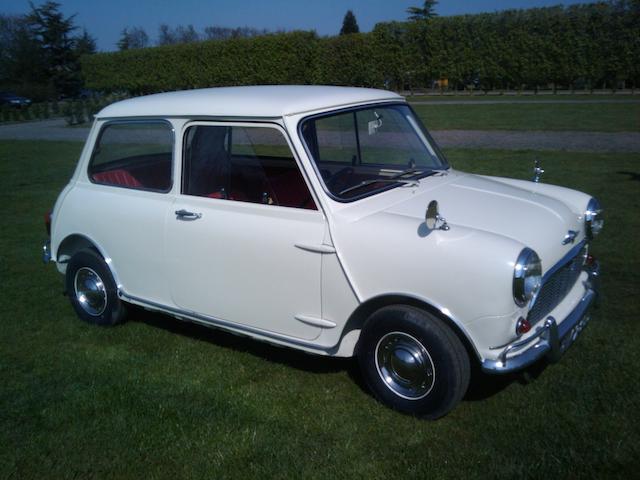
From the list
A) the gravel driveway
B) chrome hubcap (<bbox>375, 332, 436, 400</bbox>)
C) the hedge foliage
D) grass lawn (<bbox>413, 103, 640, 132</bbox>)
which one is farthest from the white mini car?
the hedge foliage

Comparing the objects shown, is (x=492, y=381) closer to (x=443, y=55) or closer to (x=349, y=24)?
(x=443, y=55)

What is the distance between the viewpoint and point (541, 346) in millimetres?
3045

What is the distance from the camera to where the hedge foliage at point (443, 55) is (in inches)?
1137

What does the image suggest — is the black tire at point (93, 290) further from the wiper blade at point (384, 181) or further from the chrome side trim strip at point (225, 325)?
the wiper blade at point (384, 181)

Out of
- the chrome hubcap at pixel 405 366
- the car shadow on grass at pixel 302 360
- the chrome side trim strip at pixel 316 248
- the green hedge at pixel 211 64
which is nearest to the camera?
the chrome hubcap at pixel 405 366

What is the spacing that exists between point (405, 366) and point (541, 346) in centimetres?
69

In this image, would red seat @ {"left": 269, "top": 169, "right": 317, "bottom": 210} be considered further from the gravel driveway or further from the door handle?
the gravel driveway

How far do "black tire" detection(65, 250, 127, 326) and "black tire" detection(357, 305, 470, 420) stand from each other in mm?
2146

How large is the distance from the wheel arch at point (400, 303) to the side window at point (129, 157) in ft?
5.86

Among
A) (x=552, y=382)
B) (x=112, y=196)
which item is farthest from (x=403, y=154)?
(x=112, y=196)

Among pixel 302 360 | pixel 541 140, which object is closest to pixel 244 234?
pixel 302 360

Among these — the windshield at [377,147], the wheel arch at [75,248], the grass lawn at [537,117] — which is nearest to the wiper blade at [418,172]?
the windshield at [377,147]

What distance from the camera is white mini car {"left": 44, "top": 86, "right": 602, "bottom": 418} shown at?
3.02 metres

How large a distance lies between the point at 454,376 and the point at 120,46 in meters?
55.4
